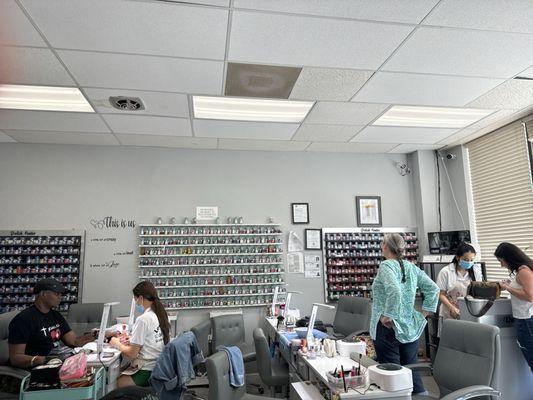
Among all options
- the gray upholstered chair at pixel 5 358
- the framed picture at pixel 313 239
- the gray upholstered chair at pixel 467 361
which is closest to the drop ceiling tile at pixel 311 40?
the gray upholstered chair at pixel 467 361

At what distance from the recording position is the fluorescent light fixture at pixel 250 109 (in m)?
3.69

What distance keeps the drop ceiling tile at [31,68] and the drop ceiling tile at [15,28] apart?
91 millimetres

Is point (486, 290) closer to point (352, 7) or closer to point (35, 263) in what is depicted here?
point (352, 7)

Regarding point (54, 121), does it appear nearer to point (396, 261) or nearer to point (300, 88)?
point (300, 88)

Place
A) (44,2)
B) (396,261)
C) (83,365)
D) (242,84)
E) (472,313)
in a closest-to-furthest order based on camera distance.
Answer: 1. (44,2)
2. (83,365)
3. (396,261)
4. (472,313)
5. (242,84)

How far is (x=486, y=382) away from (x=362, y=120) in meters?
2.76

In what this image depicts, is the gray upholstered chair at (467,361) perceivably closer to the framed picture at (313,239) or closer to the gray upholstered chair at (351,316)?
the gray upholstered chair at (351,316)

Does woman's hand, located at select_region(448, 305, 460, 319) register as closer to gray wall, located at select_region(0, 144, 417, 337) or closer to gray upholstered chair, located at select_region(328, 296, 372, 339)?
gray upholstered chair, located at select_region(328, 296, 372, 339)

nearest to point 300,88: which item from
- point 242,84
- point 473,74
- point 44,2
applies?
point 242,84

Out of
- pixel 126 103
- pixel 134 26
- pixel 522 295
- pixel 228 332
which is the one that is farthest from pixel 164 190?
pixel 522 295

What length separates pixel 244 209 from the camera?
5.12 meters

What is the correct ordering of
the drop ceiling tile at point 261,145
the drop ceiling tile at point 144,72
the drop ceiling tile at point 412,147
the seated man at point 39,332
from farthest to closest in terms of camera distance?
the drop ceiling tile at point 412,147
the drop ceiling tile at point 261,145
the seated man at point 39,332
the drop ceiling tile at point 144,72

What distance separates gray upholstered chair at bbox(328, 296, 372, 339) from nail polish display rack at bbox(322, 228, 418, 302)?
2.08ft

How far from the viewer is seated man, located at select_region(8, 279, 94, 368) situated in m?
2.95
